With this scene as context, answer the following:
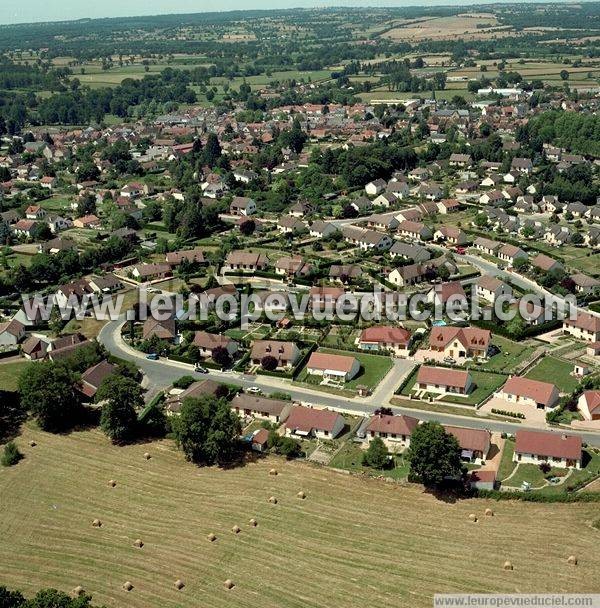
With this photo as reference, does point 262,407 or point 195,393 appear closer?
point 262,407

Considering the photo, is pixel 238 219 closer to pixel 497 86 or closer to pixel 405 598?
pixel 405 598

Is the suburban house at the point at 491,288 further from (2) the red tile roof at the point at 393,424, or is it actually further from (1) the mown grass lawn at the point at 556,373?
(2) the red tile roof at the point at 393,424

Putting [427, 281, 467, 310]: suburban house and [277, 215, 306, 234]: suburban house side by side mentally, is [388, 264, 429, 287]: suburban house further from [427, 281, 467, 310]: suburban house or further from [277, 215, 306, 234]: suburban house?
[277, 215, 306, 234]: suburban house

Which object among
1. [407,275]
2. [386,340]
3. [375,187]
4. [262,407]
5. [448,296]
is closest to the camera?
[262,407]

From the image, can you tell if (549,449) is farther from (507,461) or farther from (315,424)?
(315,424)

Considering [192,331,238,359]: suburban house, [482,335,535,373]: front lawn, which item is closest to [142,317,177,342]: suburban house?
[192,331,238,359]: suburban house

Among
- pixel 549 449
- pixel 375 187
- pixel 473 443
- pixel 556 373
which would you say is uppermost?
pixel 375 187

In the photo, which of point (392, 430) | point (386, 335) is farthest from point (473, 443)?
point (386, 335)

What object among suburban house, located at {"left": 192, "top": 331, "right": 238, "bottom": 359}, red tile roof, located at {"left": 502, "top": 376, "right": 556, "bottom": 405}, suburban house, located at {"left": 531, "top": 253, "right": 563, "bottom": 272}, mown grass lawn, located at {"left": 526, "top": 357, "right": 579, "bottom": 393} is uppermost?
suburban house, located at {"left": 192, "top": 331, "right": 238, "bottom": 359}
